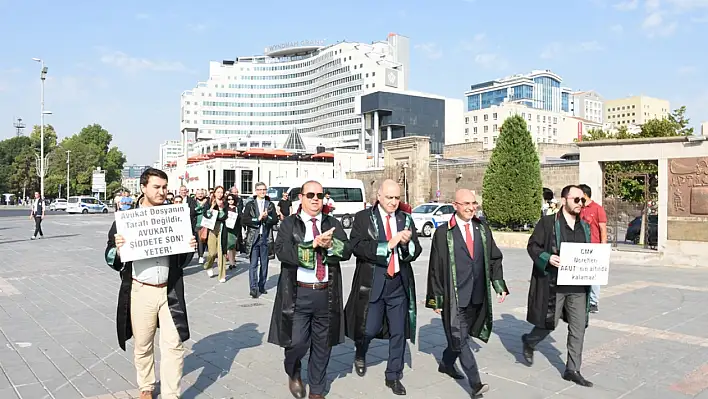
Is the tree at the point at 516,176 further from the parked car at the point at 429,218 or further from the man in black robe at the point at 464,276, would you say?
Result: the man in black robe at the point at 464,276

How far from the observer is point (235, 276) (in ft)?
38.7

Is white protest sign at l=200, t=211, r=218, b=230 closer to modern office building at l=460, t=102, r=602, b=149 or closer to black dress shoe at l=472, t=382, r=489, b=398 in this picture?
black dress shoe at l=472, t=382, r=489, b=398

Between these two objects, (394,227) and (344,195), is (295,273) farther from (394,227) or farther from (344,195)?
(344,195)

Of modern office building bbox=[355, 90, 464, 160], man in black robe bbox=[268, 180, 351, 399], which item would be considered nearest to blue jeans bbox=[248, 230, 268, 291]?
man in black robe bbox=[268, 180, 351, 399]

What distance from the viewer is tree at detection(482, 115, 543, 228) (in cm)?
2006

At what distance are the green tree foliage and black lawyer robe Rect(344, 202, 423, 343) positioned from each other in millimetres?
77080

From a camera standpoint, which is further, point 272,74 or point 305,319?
point 272,74

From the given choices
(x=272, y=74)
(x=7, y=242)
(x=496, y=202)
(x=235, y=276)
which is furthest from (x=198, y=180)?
(x=272, y=74)

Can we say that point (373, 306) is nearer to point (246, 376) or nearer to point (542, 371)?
point (246, 376)

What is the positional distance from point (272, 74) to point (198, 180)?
92.2 metres

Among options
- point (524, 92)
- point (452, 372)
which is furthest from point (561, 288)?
point (524, 92)

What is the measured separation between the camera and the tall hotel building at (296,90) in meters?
137

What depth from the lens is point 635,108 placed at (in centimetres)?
16412

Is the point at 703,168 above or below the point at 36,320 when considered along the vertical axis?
above
